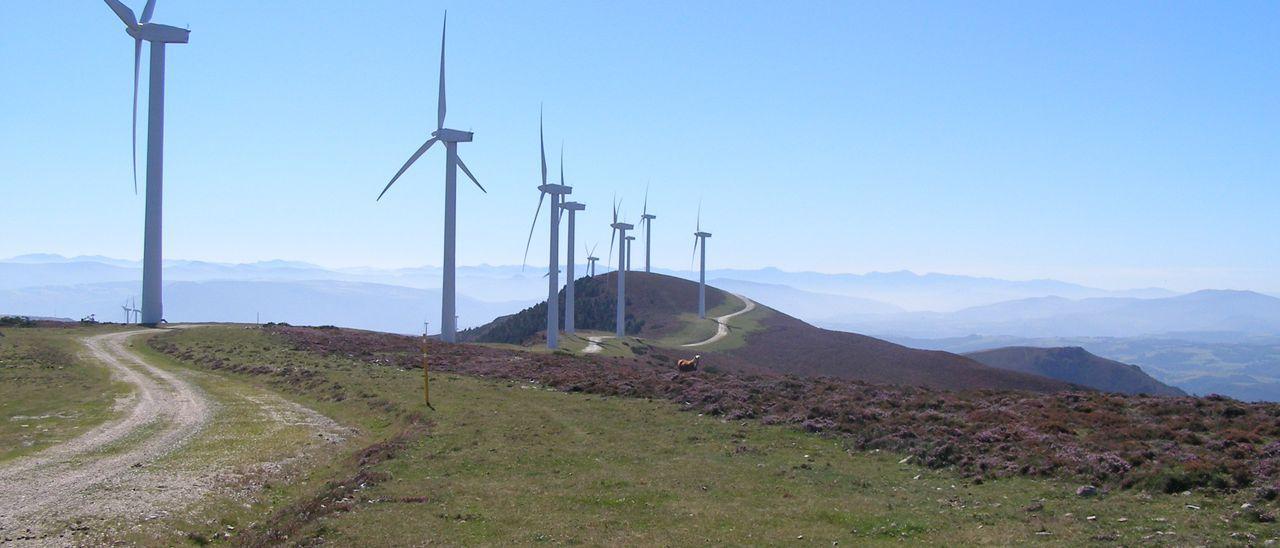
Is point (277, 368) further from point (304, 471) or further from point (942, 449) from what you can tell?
point (942, 449)

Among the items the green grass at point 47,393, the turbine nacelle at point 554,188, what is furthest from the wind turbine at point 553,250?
the green grass at point 47,393

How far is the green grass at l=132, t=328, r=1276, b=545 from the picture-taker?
16.0m

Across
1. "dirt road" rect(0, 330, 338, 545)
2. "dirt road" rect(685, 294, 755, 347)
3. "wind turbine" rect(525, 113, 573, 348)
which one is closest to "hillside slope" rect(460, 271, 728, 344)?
"dirt road" rect(685, 294, 755, 347)

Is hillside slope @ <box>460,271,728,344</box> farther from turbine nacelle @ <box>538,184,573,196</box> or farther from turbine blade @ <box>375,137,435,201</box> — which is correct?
turbine blade @ <box>375,137,435,201</box>

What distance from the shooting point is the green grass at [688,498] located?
15961 millimetres

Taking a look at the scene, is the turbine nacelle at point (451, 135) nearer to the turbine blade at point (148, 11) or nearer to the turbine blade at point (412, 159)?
the turbine blade at point (412, 159)

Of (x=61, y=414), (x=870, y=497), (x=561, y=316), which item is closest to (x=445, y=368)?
(x=61, y=414)

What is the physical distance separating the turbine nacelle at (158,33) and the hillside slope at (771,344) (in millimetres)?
46311

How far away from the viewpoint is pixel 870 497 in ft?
62.7

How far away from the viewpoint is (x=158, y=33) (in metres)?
74.2

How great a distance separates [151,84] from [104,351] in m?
31.0

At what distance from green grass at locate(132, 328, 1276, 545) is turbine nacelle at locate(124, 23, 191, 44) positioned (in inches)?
2336

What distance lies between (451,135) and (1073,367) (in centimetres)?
→ 11702

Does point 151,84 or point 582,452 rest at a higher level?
point 151,84
